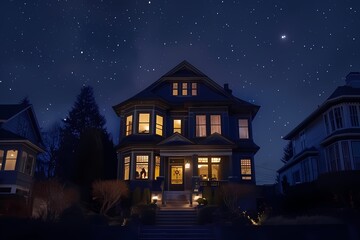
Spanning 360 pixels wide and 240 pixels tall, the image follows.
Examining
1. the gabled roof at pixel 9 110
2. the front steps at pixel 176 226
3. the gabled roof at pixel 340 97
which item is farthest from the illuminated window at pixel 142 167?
the gabled roof at pixel 340 97

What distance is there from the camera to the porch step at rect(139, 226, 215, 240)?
1684cm

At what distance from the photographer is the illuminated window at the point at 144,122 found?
30000mm

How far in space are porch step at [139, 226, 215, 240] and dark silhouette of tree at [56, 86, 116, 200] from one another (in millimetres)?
8475

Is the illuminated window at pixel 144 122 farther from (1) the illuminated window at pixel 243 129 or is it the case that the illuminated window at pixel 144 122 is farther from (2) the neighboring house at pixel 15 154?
(2) the neighboring house at pixel 15 154

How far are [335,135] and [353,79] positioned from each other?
653cm

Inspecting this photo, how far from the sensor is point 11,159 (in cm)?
2914

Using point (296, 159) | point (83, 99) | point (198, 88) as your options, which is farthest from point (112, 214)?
point (83, 99)

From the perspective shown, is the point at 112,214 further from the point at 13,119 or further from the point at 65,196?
the point at 13,119

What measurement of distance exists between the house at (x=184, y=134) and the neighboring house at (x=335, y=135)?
5.28m

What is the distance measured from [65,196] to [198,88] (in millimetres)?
16276

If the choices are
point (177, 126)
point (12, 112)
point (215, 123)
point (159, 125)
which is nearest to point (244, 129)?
point (215, 123)

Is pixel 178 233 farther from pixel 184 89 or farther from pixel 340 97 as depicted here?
pixel 184 89

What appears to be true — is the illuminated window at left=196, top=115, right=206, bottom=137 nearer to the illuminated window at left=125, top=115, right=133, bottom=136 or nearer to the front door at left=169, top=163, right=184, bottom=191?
the front door at left=169, top=163, right=184, bottom=191

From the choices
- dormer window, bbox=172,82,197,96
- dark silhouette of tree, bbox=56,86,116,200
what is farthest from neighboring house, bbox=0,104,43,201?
dormer window, bbox=172,82,197,96
